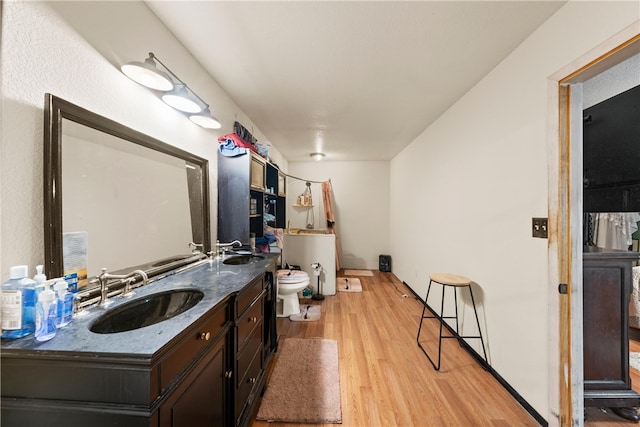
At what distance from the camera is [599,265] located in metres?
1.46

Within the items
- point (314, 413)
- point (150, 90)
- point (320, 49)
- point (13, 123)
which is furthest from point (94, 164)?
point (314, 413)

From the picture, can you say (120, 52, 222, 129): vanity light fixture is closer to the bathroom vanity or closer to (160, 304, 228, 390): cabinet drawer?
the bathroom vanity

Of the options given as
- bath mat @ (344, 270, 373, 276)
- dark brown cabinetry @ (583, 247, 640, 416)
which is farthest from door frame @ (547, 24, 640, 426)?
bath mat @ (344, 270, 373, 276)

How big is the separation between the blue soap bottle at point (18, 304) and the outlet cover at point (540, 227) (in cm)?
236

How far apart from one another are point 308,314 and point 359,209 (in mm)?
2813

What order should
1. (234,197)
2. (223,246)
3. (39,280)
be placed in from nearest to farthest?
(39,280)
(223,246)
(234,197)

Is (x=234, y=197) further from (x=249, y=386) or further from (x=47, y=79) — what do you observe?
(x=249, y=386)

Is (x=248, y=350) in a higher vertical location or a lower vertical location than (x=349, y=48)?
lower

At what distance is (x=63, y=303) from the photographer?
0.81 metres

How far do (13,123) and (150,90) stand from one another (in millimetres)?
720

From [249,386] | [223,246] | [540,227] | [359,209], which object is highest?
[359,209]

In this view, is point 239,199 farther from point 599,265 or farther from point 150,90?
point 599,265

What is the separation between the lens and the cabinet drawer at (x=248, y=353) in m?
1.26

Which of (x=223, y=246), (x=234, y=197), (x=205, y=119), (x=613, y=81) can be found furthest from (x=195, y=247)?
(x=613, y=81)
